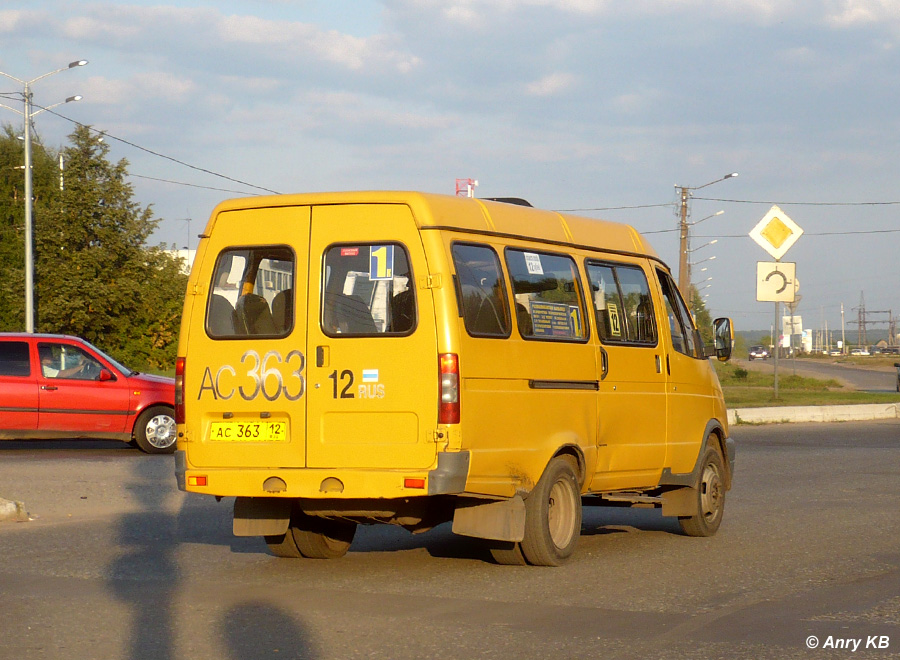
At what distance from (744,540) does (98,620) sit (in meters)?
5.35

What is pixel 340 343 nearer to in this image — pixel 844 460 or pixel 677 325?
pixel 677 325

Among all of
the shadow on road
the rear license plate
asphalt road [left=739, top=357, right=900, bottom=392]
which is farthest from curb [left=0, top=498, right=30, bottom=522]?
asphalt road [left=739, top=357, right=900, bottom=392]

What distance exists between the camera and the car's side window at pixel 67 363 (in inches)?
703

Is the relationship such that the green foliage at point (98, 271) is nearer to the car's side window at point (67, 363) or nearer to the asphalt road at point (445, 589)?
the car's side window at point (67, 363)

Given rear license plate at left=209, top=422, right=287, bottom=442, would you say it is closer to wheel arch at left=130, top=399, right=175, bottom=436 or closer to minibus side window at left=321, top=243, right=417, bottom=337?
minibus side window at left=321, top=243, right=417, bottom=337

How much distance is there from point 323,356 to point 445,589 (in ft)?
5.41

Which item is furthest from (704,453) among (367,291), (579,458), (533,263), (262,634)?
(262,634)

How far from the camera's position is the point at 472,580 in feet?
26.4

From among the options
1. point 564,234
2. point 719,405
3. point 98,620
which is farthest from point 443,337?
point 719,405

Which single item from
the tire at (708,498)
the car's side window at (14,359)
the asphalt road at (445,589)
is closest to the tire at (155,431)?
the car's side window at (14,359)

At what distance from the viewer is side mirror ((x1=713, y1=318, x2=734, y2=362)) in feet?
35.7

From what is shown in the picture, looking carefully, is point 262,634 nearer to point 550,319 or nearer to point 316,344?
point 316,344

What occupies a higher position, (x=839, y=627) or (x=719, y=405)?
(x=719, y=405)

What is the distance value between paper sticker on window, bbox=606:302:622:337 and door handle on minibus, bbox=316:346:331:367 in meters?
2.51
